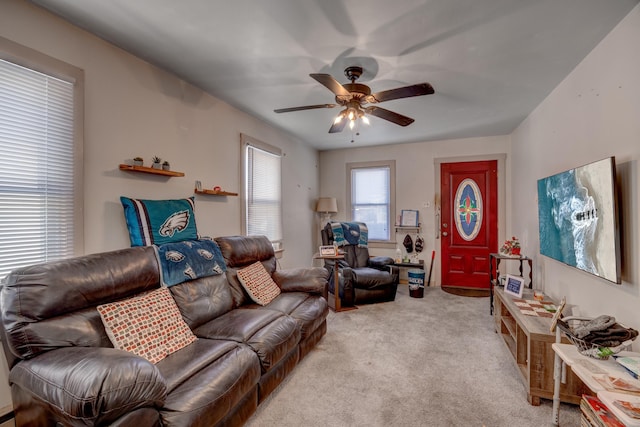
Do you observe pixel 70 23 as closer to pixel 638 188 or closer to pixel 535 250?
pixel 638 188

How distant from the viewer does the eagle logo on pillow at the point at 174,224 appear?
234 cm

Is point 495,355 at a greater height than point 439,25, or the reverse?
point 439,25

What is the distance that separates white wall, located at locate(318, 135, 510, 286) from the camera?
4750 millimetres

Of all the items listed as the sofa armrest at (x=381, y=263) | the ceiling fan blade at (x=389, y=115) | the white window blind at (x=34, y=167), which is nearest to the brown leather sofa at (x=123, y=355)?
the white window blind at (x=34, y=167)

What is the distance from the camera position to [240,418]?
1.68 meters

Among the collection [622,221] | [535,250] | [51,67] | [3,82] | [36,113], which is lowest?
[535,250]

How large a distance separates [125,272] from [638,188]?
124 inches

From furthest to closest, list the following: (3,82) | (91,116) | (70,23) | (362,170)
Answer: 1. (362,170)
2. (91,116)
3. (70,23)
4. (3,82)

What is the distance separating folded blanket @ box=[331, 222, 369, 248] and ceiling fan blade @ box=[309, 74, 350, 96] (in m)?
2.77

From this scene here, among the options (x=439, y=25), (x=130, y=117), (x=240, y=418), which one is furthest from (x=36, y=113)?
(x=439, y=25)

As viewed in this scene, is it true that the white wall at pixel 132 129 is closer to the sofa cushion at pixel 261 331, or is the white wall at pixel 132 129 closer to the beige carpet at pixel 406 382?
the sofa cushion at pixel 261 331

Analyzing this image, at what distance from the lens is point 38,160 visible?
1768 millimetres

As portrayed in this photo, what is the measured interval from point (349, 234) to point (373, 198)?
44.3 inches

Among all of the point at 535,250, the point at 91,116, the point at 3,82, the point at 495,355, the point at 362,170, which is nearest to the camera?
the point at 3,82
